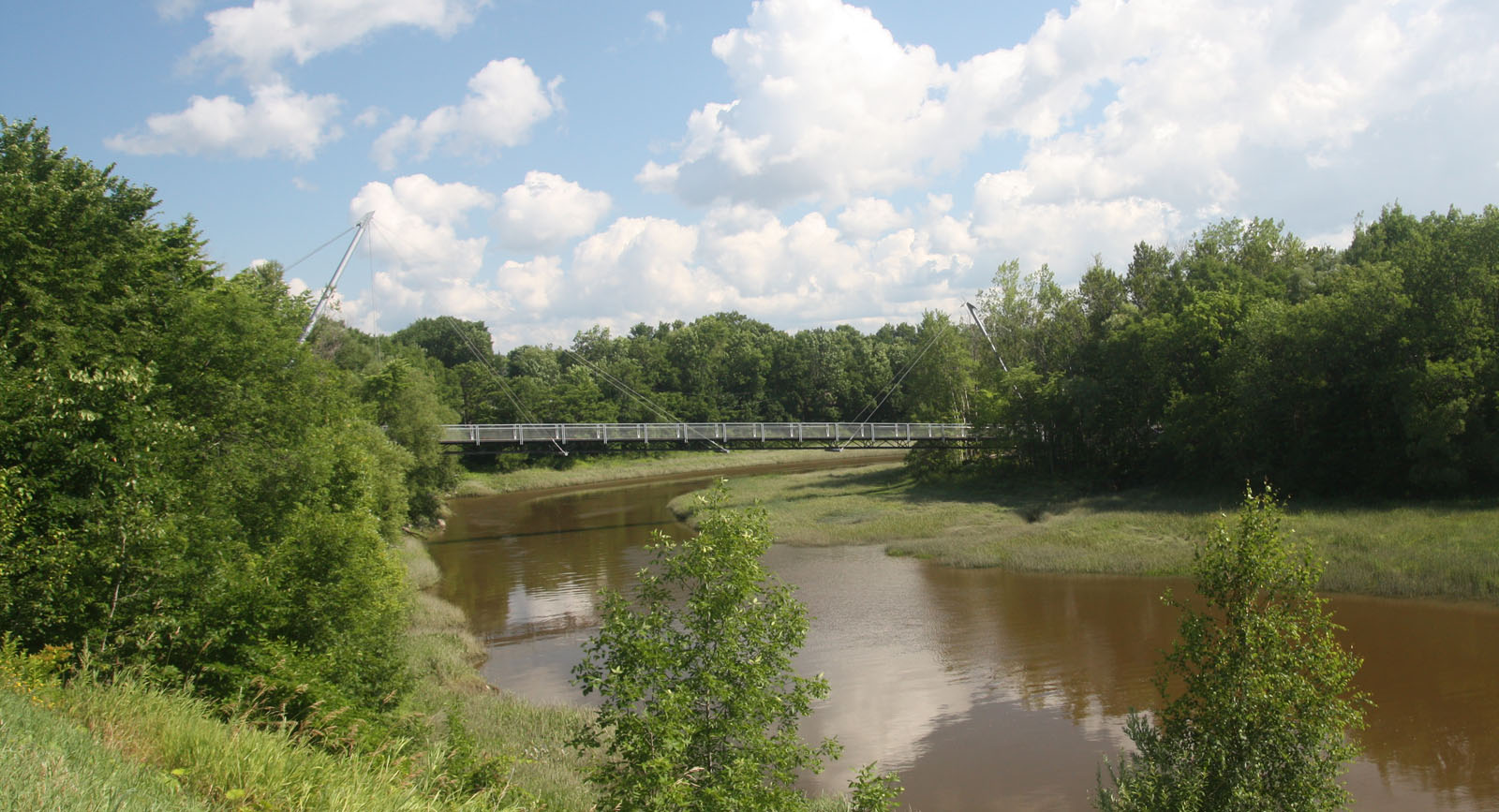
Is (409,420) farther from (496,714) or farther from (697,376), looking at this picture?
(697,376)

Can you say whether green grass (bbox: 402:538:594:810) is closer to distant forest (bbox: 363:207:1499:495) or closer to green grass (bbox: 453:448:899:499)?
distant forest (bbox: 363:207:1499:495)

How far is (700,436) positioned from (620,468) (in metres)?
23.9

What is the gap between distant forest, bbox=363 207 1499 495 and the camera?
105ft

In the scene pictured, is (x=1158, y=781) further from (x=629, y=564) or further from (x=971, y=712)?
(x=629, y=564)

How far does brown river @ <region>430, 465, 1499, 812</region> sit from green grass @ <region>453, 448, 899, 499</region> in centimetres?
3189

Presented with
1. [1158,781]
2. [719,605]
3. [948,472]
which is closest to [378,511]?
[719,605]

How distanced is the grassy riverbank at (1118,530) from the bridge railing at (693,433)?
398 cm

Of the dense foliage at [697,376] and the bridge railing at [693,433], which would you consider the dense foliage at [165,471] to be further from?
the dense foliage at [697,376]

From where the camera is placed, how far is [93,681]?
8398mm

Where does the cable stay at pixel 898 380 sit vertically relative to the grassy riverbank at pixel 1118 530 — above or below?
above

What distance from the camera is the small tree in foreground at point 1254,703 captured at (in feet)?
30.0

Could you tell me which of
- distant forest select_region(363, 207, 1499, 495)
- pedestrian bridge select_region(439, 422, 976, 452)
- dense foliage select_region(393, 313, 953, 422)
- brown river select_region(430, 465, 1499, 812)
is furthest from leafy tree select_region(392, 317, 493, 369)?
brown river select_region(430, 465, 1499, 812)

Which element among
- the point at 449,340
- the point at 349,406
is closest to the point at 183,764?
the point at 349,406

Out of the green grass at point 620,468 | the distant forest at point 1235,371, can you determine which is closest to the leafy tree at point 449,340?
the distant forest at point 1235,371
